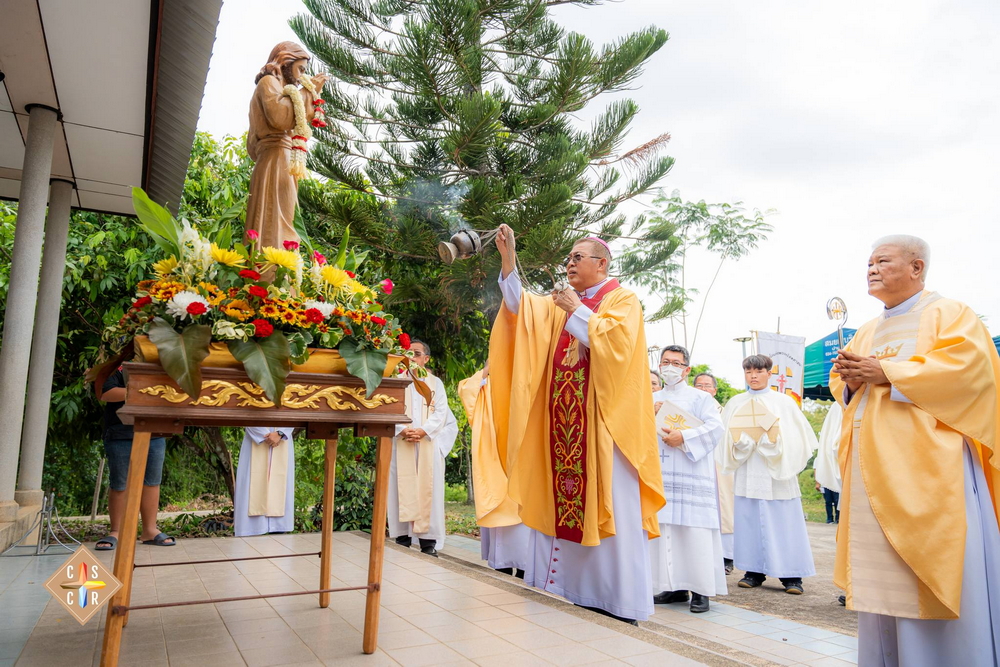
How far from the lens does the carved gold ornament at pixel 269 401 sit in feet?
7.97

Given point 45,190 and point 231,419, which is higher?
point 45,190

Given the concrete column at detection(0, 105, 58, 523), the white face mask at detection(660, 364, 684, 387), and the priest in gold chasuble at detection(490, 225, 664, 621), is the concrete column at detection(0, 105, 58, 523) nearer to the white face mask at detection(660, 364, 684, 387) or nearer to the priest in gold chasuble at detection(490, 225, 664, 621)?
the priest in gold chasuble at detection(490, 225, 664, 621)

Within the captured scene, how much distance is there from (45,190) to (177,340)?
400cm

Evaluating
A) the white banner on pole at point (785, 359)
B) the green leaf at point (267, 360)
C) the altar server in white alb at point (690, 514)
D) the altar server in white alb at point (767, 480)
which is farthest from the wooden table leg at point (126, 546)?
the white banner on pole at point (785, 359)

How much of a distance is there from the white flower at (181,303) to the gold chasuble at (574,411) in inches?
86.1

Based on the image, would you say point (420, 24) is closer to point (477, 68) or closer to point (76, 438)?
point (477, 68)

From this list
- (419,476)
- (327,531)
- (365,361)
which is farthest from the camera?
(419,476)

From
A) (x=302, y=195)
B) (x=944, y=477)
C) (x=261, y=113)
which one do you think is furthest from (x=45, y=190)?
(x=944, y=477)

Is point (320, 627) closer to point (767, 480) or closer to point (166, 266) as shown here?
point (166, 266)

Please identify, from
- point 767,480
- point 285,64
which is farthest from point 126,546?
point 767,480

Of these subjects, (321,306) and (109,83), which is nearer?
(321,306)

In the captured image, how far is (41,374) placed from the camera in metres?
6.17

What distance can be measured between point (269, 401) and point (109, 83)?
380cm

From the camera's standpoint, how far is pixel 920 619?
9.87ft
